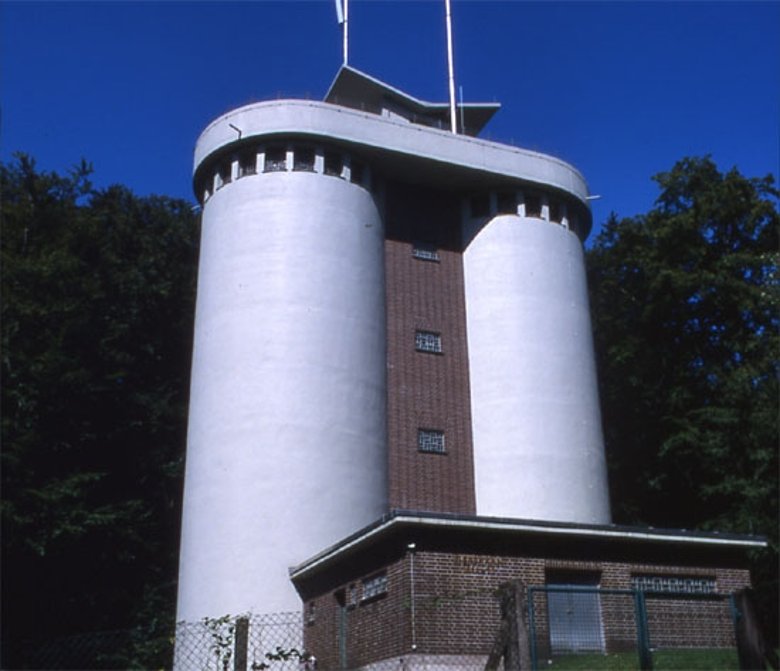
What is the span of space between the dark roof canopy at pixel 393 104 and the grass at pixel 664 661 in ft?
79.2

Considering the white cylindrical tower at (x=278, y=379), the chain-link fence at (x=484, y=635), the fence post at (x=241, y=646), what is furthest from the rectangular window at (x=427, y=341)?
the fence post at (x=241, y=646)

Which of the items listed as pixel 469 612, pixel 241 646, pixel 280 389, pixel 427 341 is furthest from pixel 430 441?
pixel 241 646

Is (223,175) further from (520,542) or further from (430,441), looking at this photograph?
(520,542)

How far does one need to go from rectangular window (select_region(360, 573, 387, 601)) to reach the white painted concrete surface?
3673 millimetres

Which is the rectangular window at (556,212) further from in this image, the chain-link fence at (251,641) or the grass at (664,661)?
the grass at (664,661)

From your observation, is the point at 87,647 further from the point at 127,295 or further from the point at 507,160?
the point at 507,160

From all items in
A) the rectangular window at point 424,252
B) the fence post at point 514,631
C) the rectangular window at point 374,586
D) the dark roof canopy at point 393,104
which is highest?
the dark roof canopy at point 393,104

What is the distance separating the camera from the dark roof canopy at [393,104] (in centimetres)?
3691

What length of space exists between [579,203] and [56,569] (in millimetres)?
19066

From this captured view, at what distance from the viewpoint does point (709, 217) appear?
3425cm

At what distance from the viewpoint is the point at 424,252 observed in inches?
1198

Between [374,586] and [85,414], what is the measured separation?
46.5 feet

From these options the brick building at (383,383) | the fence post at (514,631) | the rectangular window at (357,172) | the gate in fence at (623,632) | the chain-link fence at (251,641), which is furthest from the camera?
the rectangular window at (357,172)

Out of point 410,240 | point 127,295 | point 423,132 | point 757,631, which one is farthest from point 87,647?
point 757,631
